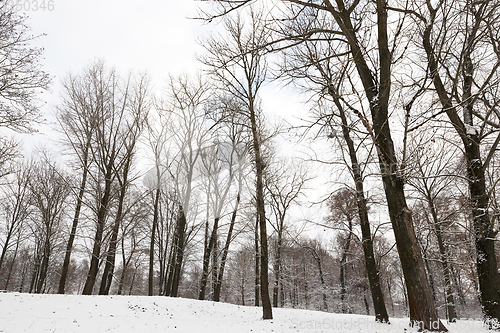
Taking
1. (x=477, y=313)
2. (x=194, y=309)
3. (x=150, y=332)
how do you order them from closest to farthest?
(x=150, y=332), (x=194, y=309), (x=477, y=313)

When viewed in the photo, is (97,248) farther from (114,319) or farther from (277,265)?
(277,265)

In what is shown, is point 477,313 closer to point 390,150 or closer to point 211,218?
point 211,218

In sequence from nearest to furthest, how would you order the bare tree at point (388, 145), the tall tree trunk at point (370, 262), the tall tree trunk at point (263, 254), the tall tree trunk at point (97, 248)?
the bare tree at point (388, 145) → the tall tree trunk at point (263, 254) → the tall tree trunk at point (370, 262) → the tall tree trunk at point (97, 248)

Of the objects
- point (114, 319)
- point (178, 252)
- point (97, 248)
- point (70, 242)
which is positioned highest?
point (70, 242)

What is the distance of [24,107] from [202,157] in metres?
10.5

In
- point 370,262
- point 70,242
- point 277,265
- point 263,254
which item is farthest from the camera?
point 277,265

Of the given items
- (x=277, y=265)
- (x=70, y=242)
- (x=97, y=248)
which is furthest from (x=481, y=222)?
(x=70, y=242)

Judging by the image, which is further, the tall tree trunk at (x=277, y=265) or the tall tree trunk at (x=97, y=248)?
the tall tree trunk at (x=277, y=265)

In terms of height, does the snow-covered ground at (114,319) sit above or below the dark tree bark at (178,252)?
below

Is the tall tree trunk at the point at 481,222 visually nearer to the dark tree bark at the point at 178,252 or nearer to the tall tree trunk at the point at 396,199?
the tall tree trunk at the point at 396,199

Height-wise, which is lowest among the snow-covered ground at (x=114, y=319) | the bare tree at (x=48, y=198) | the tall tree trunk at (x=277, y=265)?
the snow-covered ground at (x=114, y=319)

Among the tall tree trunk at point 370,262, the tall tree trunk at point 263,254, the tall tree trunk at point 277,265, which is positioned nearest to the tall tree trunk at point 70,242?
the tall tree trunk at point 263,254

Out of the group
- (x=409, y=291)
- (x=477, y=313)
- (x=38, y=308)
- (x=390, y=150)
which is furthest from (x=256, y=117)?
(x=477, y=313)

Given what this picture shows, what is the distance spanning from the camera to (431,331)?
425 cm
